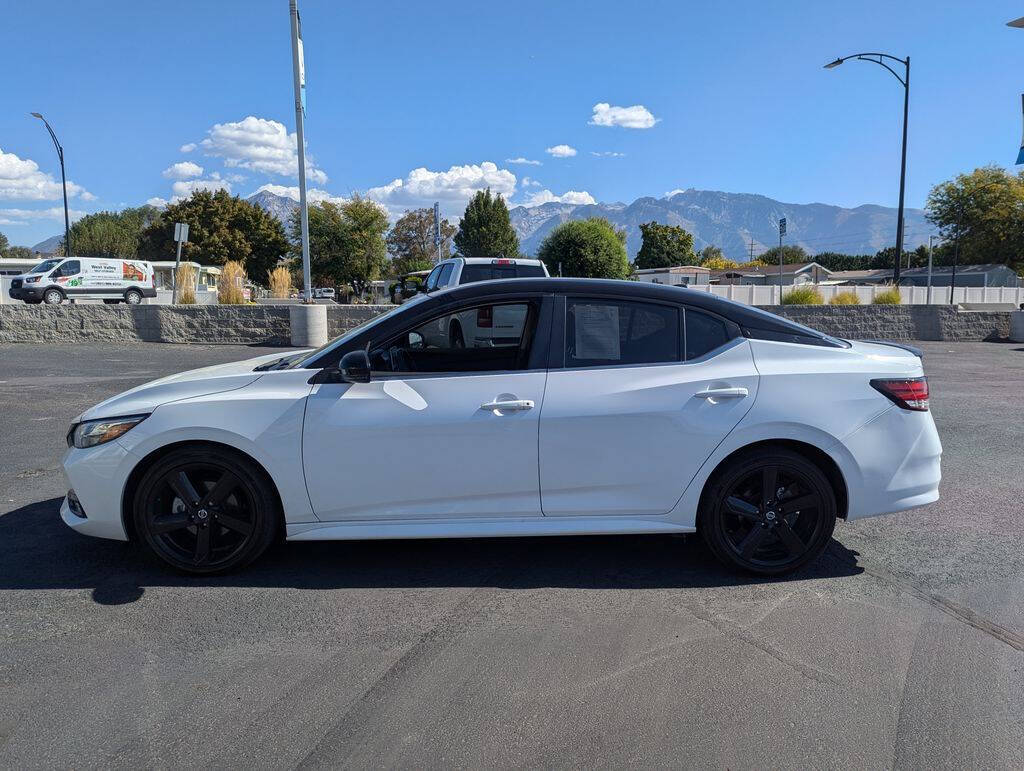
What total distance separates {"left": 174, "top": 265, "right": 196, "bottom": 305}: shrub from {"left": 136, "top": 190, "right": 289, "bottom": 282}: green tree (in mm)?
46070

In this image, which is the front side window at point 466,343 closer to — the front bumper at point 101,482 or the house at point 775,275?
the front bumper at point 101,482

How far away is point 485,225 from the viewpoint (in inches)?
2926

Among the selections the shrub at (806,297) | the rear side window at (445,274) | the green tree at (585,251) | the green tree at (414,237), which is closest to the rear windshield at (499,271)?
the rear side window at (445,274)

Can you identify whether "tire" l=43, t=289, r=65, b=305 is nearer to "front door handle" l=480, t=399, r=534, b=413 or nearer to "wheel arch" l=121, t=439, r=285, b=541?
"wheel arch" l=121, t=439, r=285, b=541

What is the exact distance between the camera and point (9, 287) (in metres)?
30.9

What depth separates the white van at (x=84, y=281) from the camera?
98.7 ft

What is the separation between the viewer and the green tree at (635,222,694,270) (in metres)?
93.6

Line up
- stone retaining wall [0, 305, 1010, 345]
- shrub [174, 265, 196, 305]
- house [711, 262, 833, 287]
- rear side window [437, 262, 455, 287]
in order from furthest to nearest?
house [711, 262, 833, 287], shrub [174, 265, 196, 305], stone retaining wall [0, 305, 1010, 345], rear side window [437, 262, 455, 287]

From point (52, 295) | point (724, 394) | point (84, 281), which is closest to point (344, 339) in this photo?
point (724, 394)

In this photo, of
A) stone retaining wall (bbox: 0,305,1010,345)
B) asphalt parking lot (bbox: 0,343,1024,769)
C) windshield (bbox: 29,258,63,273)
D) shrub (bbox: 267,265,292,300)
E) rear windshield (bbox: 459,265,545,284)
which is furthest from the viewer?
windshield (bbox: 29,258,63,273)

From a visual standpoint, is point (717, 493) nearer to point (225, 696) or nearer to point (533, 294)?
point (533, 294)

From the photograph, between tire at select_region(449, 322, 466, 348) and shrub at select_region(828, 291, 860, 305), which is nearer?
tire at select_region(449, 322, 466, 348)

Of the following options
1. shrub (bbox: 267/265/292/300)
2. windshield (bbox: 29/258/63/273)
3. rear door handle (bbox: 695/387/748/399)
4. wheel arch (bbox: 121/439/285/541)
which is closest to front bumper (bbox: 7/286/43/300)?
windshield (bbox: 29/258/63/273)

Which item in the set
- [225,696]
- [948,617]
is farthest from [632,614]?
[225,696]
